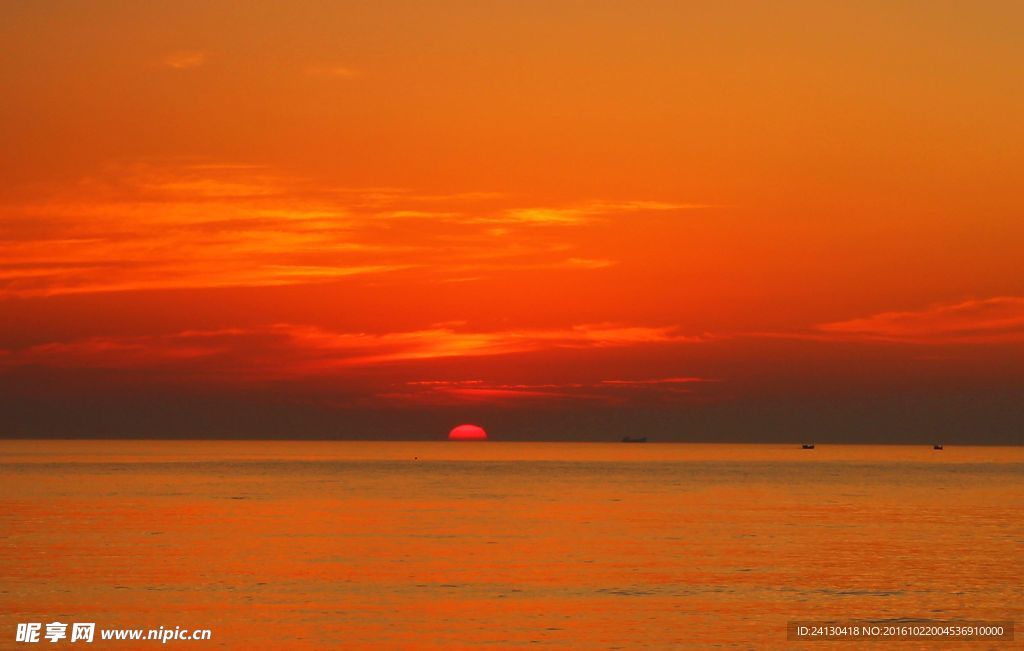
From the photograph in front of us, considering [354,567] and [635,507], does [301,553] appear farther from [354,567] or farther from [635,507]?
[635,507]

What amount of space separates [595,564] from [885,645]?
2050cm

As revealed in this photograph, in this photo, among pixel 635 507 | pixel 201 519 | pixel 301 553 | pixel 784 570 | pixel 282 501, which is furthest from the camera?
pixel 282 501

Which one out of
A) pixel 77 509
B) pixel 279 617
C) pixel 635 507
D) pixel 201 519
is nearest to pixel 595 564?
pixel 279 617

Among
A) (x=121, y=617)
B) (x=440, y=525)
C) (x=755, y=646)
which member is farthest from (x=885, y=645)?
(x=440, y=525)

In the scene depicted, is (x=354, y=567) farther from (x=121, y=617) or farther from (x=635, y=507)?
(x=635, y=507)

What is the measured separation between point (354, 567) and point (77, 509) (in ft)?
149

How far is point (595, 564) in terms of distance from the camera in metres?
57.2

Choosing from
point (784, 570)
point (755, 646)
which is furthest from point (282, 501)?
point (755, 646)

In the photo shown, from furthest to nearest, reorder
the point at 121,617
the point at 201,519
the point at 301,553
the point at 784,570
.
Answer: the point at 201,519, the point at 301,553, the point at 784,570, the point at 121,617

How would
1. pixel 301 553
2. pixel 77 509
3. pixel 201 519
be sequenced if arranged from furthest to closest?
1. pixel 77 509
2. pixel 201 519
3. pixel 301 553

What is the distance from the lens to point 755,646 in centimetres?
3744

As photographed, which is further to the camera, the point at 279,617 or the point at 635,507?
the point at 635,507

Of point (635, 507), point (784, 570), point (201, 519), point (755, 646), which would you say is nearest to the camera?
point (755, 646)

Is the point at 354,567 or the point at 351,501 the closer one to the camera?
the point at 354,567
